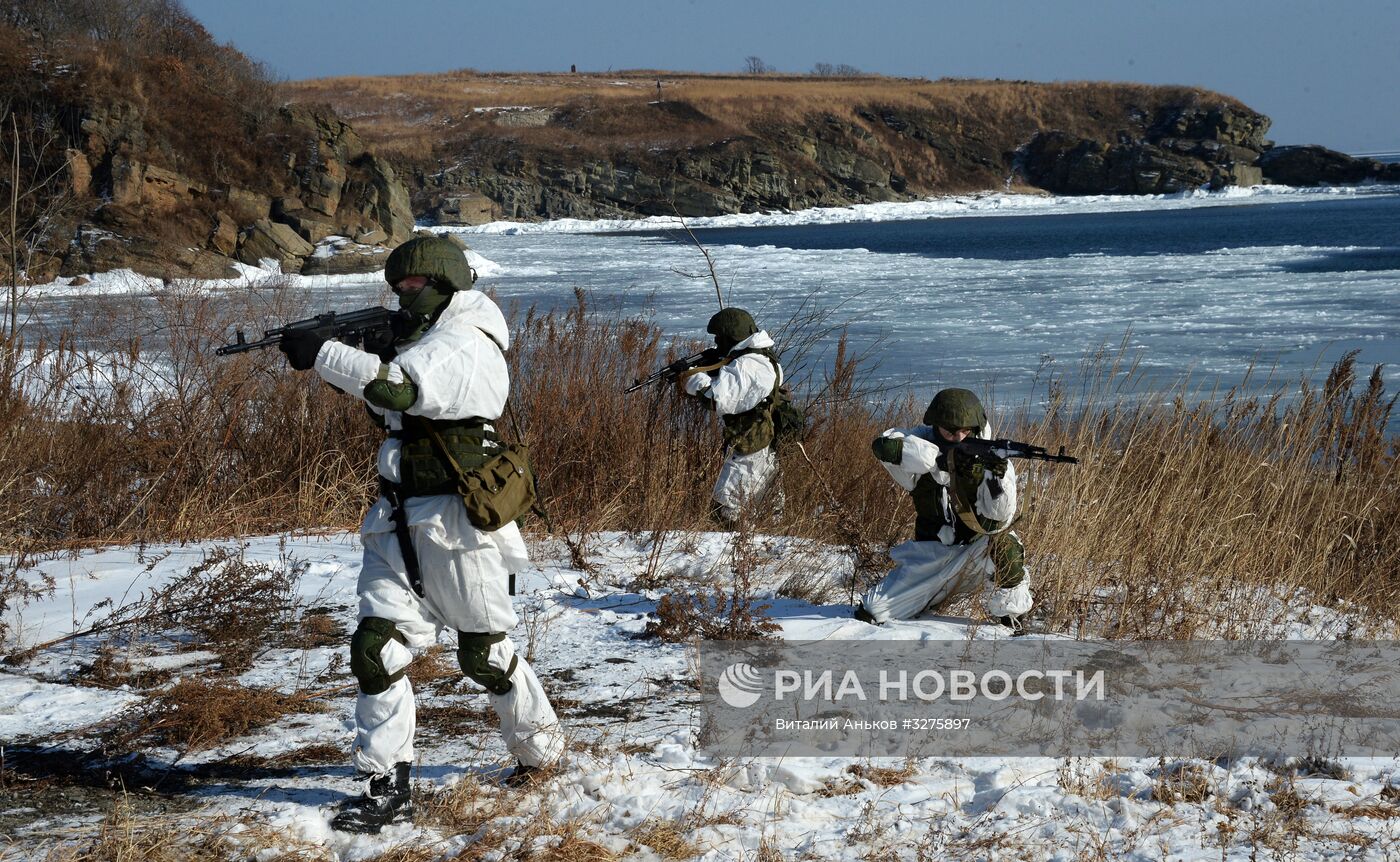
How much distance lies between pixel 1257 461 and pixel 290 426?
5604 mm

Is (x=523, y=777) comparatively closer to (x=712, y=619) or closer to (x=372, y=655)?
(x=372, y=655)

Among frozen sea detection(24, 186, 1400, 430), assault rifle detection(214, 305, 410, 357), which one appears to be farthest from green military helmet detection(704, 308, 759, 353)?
assault rifle detection(214, 305, 410, 357)

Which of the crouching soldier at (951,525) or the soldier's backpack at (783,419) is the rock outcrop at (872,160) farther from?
the crouching soldier at (951,525)

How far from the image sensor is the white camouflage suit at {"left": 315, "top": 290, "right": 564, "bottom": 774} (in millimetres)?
3141

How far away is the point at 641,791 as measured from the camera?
345cm

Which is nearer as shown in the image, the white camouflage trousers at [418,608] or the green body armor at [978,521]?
the white camouflage trousers at [418,608]

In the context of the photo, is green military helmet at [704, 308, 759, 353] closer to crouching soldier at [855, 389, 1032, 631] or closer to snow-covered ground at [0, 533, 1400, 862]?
crouching soldier at [855, 389, 1032, 631]

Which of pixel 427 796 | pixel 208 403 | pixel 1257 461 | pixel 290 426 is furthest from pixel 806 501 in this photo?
pixel 427 796

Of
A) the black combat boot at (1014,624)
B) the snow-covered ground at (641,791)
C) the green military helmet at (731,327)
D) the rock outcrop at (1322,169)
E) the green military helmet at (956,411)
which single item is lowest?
the snow-covered ground at (641,791)

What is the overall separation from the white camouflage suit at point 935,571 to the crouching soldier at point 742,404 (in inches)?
61.2

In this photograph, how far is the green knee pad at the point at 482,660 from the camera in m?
3.29

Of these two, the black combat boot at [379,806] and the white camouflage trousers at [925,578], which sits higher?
the white camouflage trousers at [925,578]

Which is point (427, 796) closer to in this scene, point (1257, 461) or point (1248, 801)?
point (1248, 801)

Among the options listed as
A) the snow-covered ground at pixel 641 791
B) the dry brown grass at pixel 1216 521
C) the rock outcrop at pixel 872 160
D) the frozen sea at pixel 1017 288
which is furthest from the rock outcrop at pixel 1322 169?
the snow-covered ground at pixel 641 791
